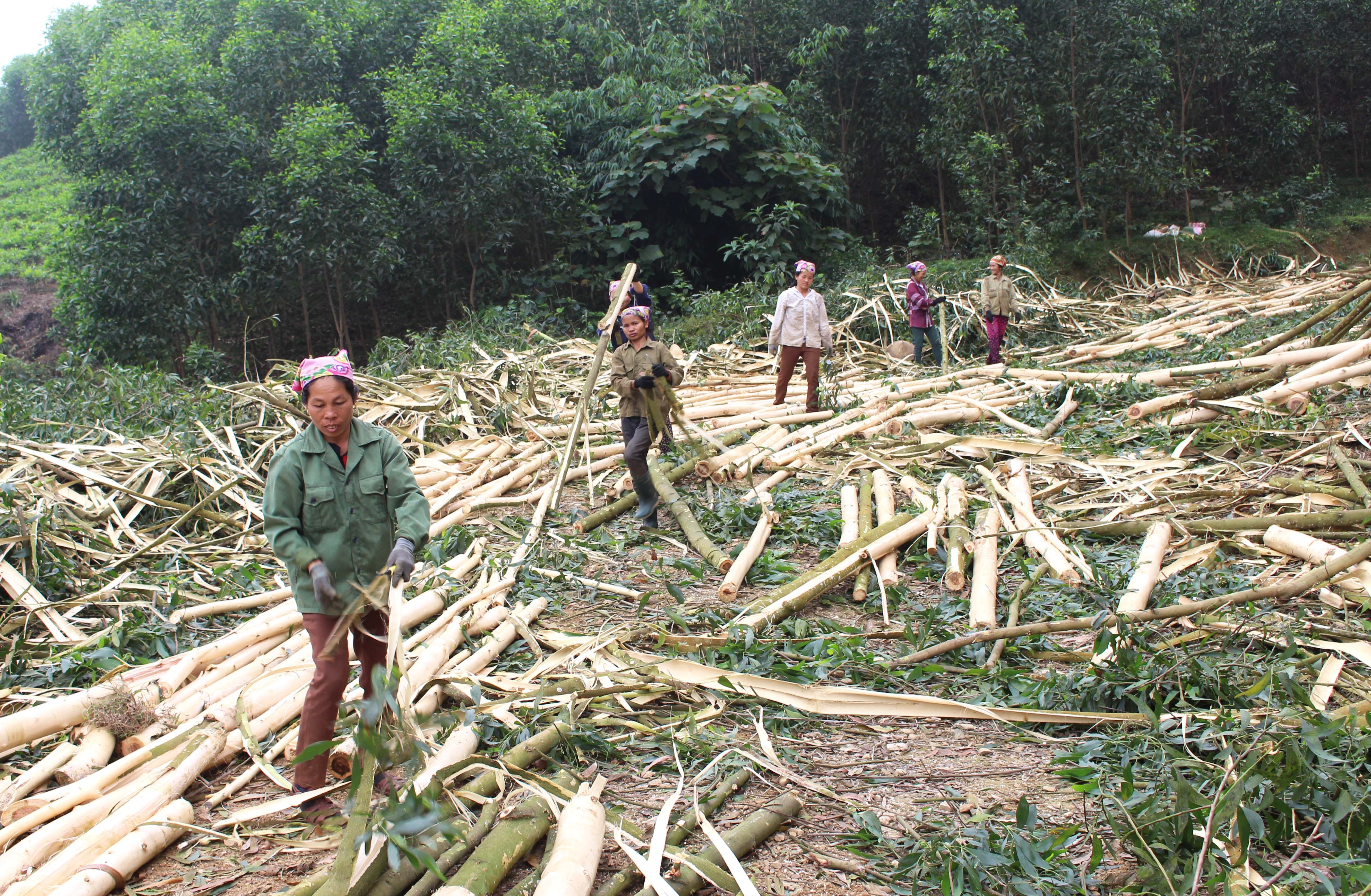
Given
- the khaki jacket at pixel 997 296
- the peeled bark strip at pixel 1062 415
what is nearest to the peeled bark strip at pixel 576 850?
the peeled bark strip at pixel 1062 415

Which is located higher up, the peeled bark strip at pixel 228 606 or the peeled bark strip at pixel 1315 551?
the peeled bark strip at pixel 228 606

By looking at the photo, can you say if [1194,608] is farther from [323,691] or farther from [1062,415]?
[1062,415]

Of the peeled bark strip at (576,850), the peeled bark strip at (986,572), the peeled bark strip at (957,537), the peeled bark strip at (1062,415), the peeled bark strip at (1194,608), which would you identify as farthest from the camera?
the peeled bark strip at (1062,415)

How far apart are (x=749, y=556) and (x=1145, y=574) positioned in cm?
198

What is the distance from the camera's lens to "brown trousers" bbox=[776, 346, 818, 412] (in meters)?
8.52

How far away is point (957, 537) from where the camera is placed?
5113mm

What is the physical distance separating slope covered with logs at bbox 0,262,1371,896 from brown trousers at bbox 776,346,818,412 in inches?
10.0

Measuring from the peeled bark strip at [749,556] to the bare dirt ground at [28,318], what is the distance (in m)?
18.8

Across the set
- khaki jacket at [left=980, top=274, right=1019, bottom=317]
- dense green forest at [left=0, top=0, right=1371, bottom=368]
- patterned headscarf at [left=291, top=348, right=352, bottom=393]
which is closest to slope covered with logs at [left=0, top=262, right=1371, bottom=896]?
patterned headscarf at [left=291, top=348, right=352, bottom=393]

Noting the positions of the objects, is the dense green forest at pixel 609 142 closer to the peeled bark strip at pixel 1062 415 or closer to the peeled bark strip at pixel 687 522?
the peeled bark strip at pixel 1062 415

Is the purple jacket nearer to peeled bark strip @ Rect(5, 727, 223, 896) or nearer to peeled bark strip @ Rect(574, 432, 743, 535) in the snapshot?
peeled bark strip @ Rect(574, 432, 743, 535)

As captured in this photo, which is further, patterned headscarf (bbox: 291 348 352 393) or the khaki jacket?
the khaki jacket

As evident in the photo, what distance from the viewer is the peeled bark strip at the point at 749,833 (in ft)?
8.57

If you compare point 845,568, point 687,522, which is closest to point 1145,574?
point 845,568
